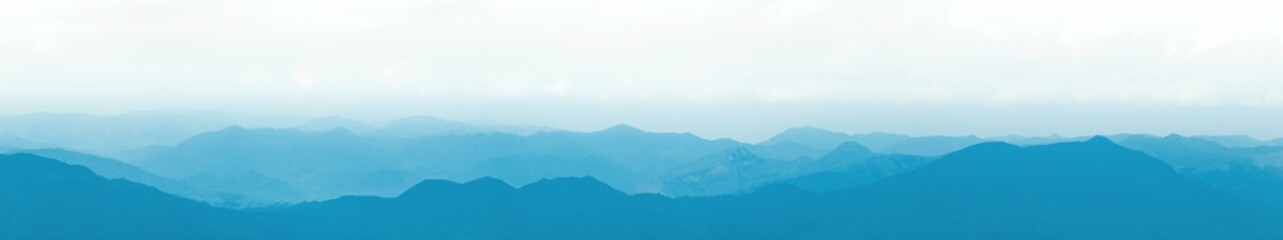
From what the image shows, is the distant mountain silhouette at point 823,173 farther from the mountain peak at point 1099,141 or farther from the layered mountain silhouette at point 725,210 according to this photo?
the layered mountain silhouette at point 725,210

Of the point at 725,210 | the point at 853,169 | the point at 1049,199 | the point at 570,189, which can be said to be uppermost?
the point at 853,169

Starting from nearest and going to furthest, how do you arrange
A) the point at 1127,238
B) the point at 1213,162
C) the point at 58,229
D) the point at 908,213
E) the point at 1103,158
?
the point at 58,229 → the point at 1127,238 → the point at 908,213 → the point at 1103,158 → the point at 1213,162

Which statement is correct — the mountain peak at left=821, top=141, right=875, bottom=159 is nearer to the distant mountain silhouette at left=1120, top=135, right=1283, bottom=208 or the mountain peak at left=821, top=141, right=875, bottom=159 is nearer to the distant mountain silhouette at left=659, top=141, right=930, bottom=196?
the distant mountain silhouette at left=659, top=141, right=930, bottom=196

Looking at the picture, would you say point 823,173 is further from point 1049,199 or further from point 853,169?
point 1049,199

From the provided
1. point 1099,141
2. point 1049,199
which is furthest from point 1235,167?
point 1049,199

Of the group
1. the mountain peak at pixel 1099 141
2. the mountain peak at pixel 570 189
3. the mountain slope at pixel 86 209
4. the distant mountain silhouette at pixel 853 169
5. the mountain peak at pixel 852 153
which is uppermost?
the mountain peak at pixel 1099 141

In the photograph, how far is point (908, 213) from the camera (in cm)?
12450

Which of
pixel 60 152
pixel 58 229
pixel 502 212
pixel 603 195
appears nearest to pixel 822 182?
pixel 603 195

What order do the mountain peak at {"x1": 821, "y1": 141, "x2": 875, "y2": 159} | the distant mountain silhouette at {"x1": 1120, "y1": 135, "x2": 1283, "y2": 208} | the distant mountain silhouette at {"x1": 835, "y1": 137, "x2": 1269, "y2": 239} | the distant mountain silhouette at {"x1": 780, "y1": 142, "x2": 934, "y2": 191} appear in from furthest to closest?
the mountain peak at {"x1": 821, "y1": 141, "x2": 875, "y2": 159} < the distant mountain silhouette at {"x1": 780, "y1": 142, "x2": 934, "y2": 191} < the distant mountain silhouette at {"x1": 1120, "y1": 135, "x2": 1283, "y2": 208} < the distant mountain silhouette at {"x1": 835, "y1": 137, "x2": 1269, "y2": 239}

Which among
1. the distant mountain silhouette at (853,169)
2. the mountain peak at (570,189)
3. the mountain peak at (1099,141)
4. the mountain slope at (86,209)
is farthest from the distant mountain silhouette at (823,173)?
the mountain slope at (86,209)

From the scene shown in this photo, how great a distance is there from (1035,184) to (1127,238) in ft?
70.0

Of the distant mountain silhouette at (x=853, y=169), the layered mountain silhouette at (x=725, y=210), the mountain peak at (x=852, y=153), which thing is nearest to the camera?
the layered mountain silhouette at (x=725, y=210)

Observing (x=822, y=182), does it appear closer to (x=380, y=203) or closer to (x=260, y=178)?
(x=380, y=203)

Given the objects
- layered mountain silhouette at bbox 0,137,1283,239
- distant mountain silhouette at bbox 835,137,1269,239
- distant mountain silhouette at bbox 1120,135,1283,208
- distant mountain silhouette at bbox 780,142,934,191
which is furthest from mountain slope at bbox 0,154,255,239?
distant mountain silhouette at bbox 1120,135,1283,208
